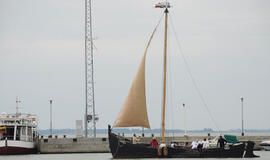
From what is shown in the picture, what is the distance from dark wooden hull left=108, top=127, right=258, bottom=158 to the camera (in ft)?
162

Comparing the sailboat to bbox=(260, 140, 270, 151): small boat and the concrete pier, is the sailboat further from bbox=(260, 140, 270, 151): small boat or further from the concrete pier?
bbox=(260, 140, 270, 151): small boat

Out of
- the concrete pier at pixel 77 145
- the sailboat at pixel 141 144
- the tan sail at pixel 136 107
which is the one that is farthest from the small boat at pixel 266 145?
the tan sail at pixel 136 107

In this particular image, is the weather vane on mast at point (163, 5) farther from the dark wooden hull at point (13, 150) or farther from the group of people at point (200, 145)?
the dark wooden hull at point (13, 150)

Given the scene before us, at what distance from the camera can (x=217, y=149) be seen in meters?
49.8

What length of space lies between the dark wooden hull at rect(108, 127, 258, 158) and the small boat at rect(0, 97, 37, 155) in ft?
55.0

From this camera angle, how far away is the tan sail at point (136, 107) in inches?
1982

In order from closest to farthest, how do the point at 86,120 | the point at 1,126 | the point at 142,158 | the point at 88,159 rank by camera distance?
1. the point at 142,158
2. the point at 88,159
3. the point at 1,126
4. the point at 86,120

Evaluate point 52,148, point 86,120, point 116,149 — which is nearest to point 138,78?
point 116,149

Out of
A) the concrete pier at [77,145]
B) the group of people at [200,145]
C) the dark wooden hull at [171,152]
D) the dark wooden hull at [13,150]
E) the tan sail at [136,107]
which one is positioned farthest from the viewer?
the concrete pier at [77,145]

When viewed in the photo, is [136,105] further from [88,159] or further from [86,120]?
[86,120]

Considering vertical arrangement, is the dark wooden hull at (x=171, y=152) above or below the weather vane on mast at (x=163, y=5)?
below

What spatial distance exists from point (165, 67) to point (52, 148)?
21368 mm

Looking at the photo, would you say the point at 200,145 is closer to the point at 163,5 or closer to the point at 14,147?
the point at 163,5

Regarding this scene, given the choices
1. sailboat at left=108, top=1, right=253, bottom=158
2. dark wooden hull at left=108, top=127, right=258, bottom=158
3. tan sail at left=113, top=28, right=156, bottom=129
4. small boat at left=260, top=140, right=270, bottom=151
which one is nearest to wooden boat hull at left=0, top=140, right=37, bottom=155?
sailboat at left=108, top=1, right=253, bottom=158
